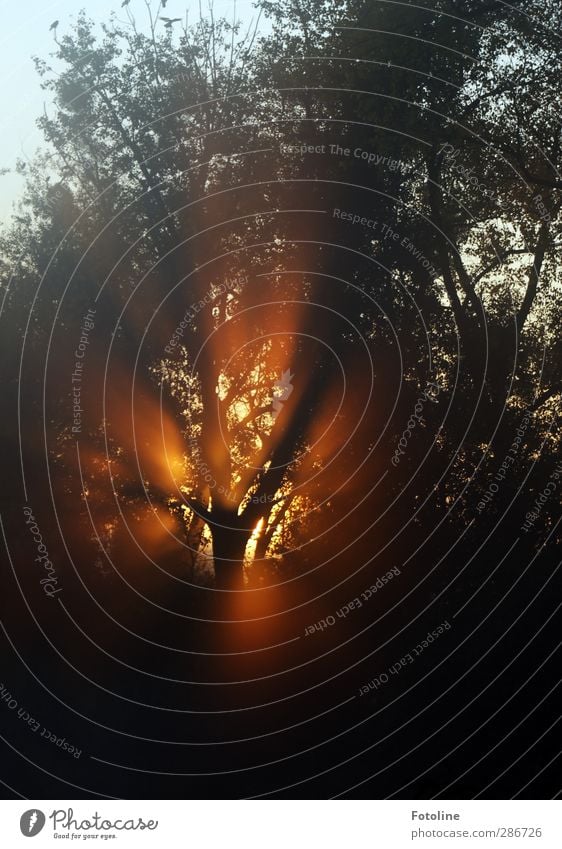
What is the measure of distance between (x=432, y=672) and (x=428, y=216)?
7558 millimetres

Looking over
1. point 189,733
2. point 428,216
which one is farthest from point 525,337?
point 189,733

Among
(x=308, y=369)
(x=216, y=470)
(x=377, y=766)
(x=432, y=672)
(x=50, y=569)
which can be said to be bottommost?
(x=377, y=766)

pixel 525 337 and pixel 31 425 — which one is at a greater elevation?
pixel 525 337

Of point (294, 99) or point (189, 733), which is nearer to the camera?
point (189, 733)

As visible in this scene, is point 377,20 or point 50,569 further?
point 50,569

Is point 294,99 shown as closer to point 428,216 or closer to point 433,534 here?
point 428,216

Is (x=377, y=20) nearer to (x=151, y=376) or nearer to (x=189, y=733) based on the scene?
(x=151, y=376)

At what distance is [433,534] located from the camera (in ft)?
48.4

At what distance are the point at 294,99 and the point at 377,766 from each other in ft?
36.5

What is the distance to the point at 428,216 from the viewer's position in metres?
15.3

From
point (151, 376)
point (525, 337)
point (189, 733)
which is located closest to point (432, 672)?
point (189, 733)
